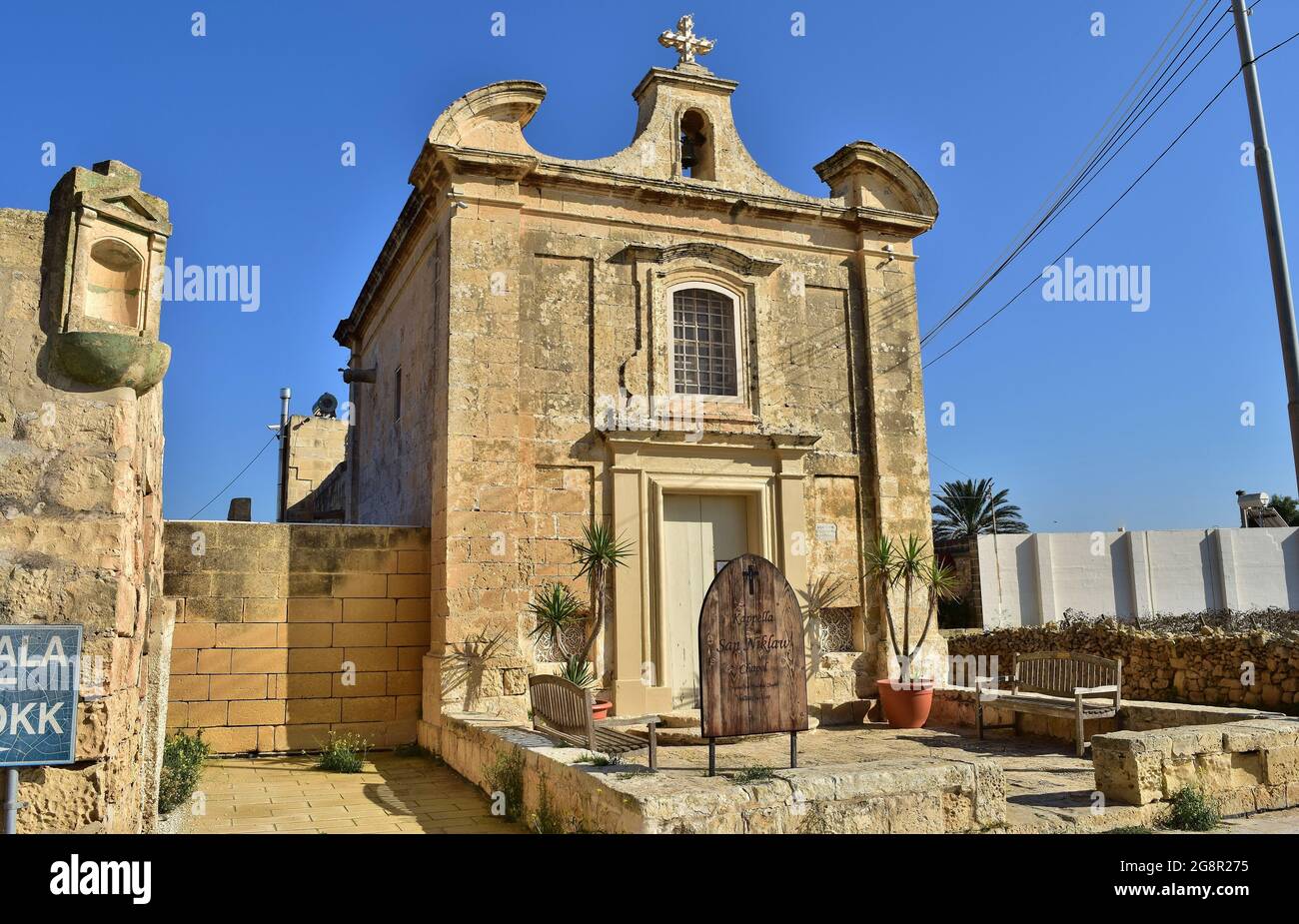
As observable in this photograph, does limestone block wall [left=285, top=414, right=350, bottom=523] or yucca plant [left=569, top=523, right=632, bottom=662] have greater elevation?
limestone block wall [left=285, top=414, right=350, bottom=523]

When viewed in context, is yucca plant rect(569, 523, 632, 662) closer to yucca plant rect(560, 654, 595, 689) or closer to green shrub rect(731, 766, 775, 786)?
yucca plant rect(560, 654, 595, 689)

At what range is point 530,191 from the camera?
38.1ft

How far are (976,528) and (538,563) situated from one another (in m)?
22.6

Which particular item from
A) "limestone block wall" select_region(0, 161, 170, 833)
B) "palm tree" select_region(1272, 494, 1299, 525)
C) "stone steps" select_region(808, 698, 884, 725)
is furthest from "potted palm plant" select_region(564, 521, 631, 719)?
"palm tree" select_region(1272, 494, 1299, 525)

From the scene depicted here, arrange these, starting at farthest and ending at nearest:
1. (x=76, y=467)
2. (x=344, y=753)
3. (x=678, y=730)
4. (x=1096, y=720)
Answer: (x=678, y=730) < (x=1096, y=720) < (x=344, y=753) < (x=76, y=467)

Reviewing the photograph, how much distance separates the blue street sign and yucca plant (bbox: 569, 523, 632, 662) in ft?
23.0

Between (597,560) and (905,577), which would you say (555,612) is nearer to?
(597,560)

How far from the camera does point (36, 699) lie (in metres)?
3.86

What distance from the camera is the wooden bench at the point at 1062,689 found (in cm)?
872

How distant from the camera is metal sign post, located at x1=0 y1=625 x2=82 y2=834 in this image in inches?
150

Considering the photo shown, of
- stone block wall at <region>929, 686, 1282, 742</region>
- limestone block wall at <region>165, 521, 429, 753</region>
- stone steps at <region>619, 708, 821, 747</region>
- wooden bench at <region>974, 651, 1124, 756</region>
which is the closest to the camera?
stone block wall at <region>929, 686, 1282, 742</region>

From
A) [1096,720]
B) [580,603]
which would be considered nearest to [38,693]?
[580,603]

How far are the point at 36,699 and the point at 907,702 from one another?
9.18 m
